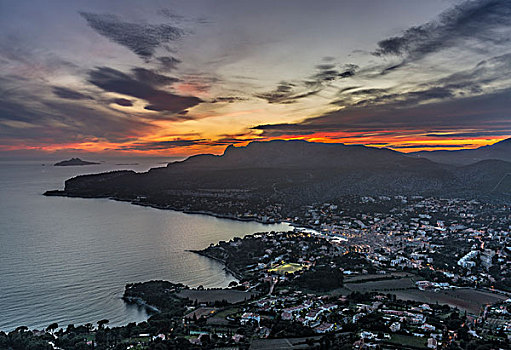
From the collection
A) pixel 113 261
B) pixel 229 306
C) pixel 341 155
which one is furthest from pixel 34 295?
pixel 341 155

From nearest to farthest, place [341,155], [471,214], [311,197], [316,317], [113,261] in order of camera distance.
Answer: [316,317] → [113,261] → [471,214] → [311,197] → [341,155]

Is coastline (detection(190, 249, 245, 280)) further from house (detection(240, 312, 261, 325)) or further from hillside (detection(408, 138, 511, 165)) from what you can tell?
hillside (detection(408, 138, 511, 165))

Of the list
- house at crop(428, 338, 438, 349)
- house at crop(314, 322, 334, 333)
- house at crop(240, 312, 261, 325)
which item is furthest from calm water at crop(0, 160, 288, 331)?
house at crop(428, 338, 438, 349)

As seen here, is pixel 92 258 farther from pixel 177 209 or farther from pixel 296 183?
pixel 296 183

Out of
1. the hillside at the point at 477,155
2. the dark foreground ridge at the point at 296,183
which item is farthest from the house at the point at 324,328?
the hillside at the point at 477,155

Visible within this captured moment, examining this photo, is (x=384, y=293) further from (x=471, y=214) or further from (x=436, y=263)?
(x=471, y=214)

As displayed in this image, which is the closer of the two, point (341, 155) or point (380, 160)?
point (380, 160)
